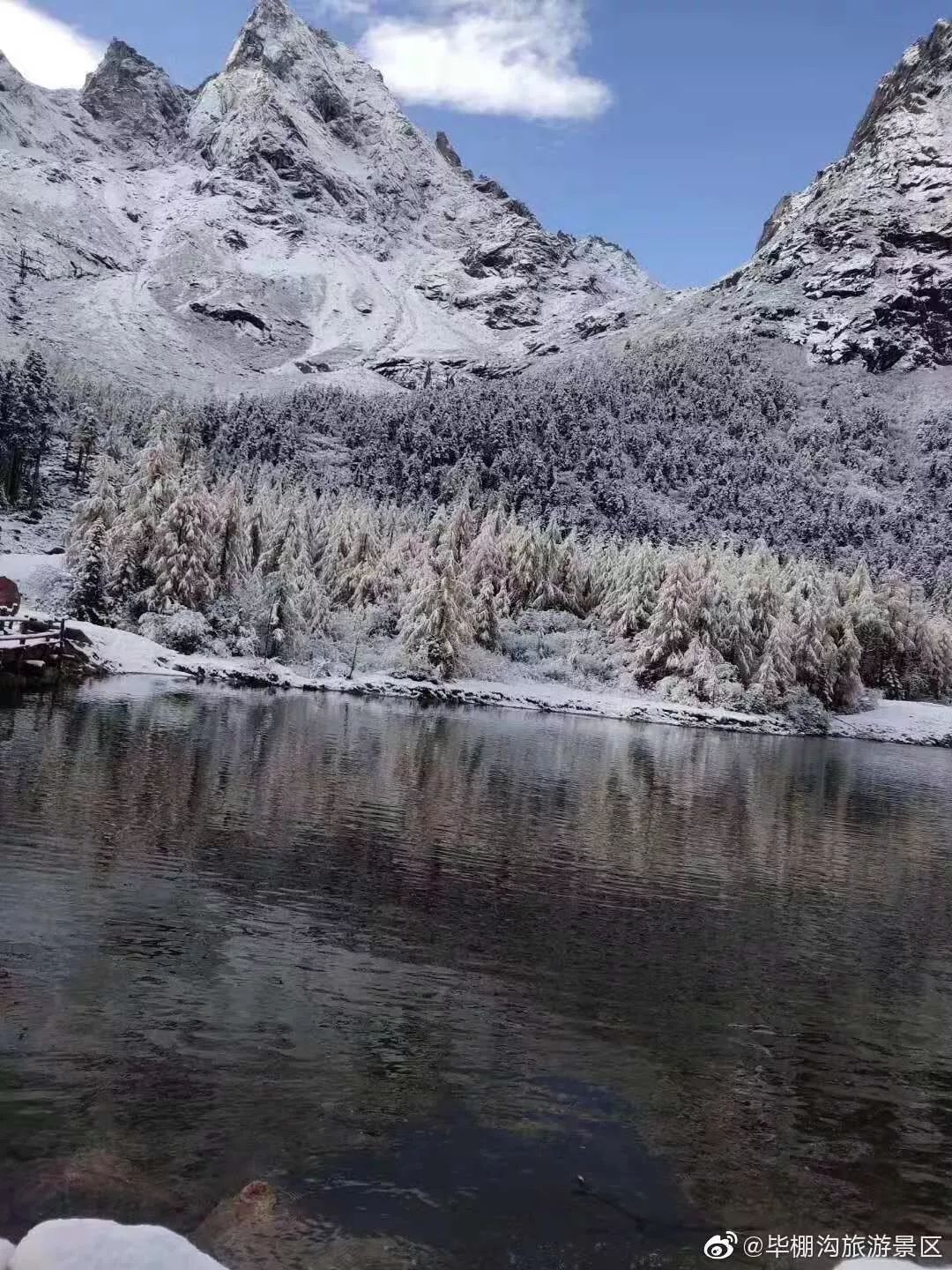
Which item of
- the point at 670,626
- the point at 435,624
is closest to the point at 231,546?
the point at 435,624

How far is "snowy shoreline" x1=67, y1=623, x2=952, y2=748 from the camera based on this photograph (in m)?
64.4

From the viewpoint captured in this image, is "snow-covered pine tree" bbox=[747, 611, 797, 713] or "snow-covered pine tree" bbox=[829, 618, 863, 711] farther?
"snow-covered pine tree" bbox=[829, 618, 863, 711]

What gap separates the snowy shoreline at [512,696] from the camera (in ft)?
211

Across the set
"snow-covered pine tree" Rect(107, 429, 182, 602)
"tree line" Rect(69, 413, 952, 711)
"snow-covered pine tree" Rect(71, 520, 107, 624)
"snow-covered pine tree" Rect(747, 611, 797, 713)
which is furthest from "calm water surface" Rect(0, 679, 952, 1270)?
"snow-covered pine tree" Rect(747, 611, 797, 713)

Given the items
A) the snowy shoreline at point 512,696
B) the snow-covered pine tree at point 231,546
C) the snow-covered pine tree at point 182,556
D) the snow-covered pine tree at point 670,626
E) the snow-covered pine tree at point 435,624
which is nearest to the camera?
the snowy shoreline at point 512,696

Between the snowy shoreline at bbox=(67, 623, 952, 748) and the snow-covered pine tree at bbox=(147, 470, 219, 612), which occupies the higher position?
the snow-covered pine tree at bbox=(147, 470, 219, 612)

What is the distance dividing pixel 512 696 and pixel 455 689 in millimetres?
5521

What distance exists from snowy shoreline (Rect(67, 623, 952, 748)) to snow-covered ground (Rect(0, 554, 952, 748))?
79 millimetres

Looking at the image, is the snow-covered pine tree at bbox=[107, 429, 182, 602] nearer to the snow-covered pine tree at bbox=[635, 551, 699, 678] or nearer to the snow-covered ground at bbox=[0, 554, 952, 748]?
the snow-covered ground at bbox=[0, 554, 952, 748]

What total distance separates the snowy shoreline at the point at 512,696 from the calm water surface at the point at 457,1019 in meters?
34.3

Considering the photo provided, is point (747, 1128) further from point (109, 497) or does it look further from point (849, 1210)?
point (109, 497)

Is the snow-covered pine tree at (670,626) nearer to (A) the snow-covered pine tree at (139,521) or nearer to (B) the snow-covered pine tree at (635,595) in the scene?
(B) the snow-covered pine tree at (635,595)

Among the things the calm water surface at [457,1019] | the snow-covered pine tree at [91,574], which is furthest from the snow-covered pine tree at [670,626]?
the calm water surface at [457,1019]

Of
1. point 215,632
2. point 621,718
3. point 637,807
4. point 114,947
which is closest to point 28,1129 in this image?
point 114,947
